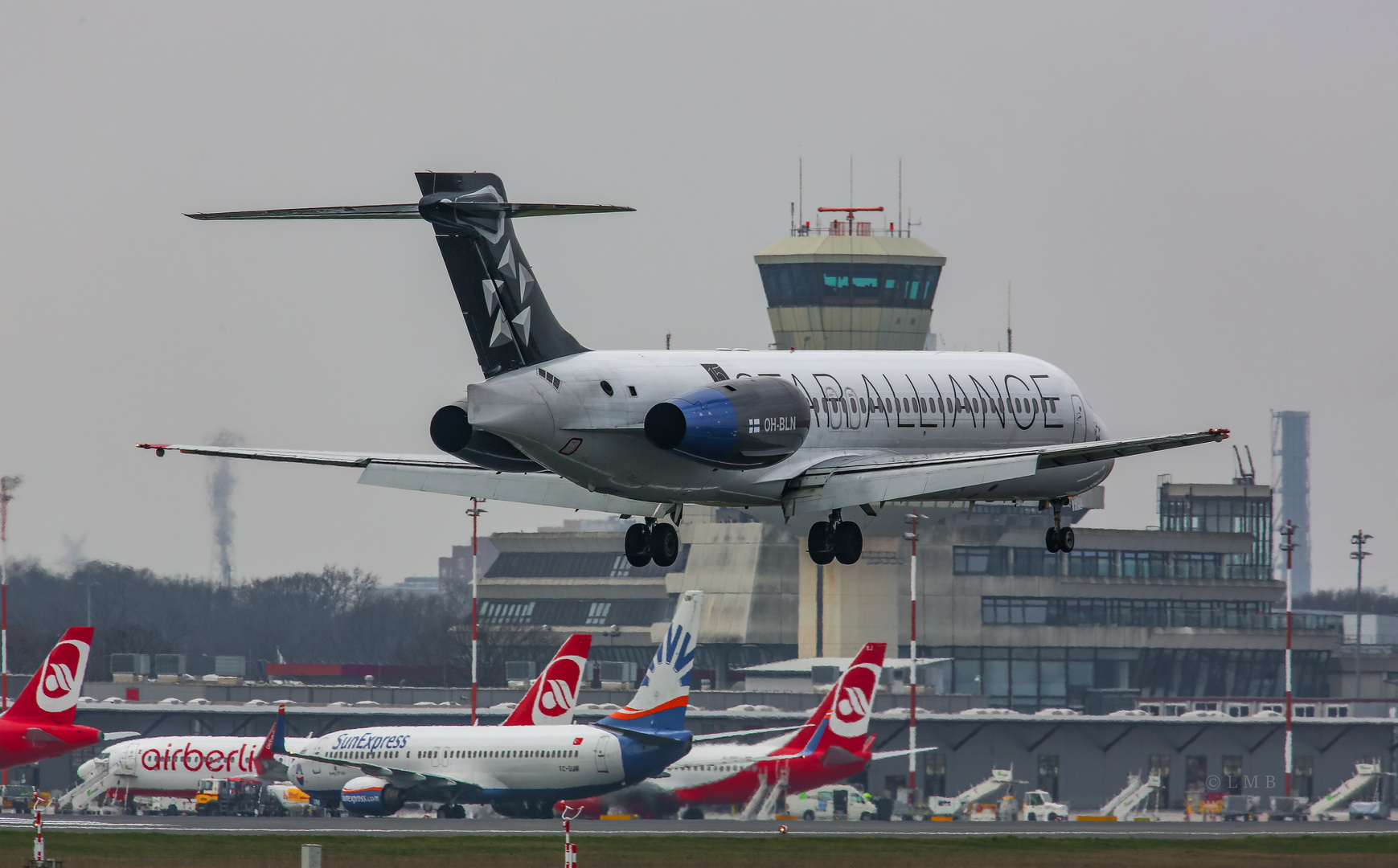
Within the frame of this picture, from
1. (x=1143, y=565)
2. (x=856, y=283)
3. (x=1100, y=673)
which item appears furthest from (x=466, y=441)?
(x=1143, y=565)

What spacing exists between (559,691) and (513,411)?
49.5 m

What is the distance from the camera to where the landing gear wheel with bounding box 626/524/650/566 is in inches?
2002

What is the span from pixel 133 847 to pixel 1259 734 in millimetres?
95519

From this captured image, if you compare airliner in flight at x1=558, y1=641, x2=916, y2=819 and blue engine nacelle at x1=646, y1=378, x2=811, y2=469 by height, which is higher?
blue engine nacelle at x1=646, y1=378, x2=811, y2=469

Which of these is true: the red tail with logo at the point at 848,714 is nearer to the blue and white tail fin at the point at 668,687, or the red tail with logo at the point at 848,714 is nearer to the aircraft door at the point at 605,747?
the blue and white tail fin at the point at 668,687

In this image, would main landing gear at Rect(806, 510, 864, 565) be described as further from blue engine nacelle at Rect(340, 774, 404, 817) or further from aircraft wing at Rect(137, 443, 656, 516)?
blue engine nacelle at Rect(340, 774, 404, 817)

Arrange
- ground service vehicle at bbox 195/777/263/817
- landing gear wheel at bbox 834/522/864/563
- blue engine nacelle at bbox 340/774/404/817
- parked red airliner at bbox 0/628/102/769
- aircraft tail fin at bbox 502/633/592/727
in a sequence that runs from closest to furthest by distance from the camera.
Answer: landing gear wheel at bbox 834/522/864/563 < parked red airliner at bbox 0/628/102/769 < blue engine nacelle at bbox 340/774/404/817 < aircraft tail fin at bbox 502/633/592/727 < ground service vehicle at bbox 195/777/263/817

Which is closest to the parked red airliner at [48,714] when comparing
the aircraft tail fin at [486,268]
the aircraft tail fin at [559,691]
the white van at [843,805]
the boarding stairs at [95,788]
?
the boarding stairs at [95,788]

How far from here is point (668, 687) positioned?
3489 inches

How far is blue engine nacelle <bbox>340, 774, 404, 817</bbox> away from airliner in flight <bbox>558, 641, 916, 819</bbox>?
30.2ft

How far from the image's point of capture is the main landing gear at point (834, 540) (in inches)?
2036

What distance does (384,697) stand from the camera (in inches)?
5876

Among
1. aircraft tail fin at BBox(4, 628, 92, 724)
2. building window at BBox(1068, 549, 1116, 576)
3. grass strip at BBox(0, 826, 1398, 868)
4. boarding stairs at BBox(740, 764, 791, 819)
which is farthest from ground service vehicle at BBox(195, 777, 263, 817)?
building window at BBox(1068, 549, 1116, 576)

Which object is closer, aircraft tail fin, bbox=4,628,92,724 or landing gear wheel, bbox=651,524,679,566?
landing gear wheel, bbox=651,524,679,566
